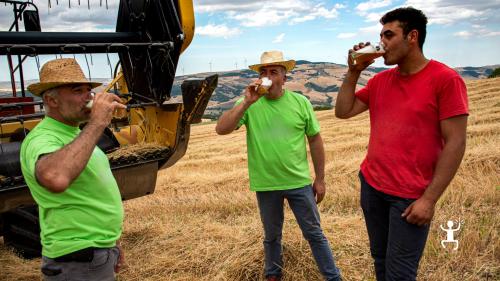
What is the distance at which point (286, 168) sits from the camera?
11.5 ft

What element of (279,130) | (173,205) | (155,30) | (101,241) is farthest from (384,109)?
(173,205)

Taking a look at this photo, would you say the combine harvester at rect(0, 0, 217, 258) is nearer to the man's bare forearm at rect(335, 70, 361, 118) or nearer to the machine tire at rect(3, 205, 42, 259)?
the machine tire at rect(3, 205, 42, 259)

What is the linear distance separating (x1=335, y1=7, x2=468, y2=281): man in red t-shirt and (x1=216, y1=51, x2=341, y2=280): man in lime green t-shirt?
75 centimetres

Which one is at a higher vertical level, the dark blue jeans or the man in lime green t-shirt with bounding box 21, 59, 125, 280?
the man in lime green t-shirt with bounding box 21, 59, 125, 280

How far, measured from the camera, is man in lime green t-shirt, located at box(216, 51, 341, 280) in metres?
3.52

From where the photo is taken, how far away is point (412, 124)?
2605 millimetres

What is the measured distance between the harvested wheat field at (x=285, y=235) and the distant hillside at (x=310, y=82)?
269 ft

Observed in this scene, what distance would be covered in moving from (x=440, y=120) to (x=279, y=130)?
130 cm

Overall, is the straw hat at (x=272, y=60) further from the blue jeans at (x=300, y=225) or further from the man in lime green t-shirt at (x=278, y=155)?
the blue jeans at (x=300, y=225)

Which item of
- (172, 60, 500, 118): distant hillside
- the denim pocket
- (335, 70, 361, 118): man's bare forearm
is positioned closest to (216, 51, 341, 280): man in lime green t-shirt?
(335, 70, 361, 118): man's bare forearm

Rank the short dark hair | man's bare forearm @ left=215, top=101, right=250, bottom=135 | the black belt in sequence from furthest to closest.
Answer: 1. man's bare forearm @ left=215, top=101, right=250, bottom=135
2. the short dark hair
3. the black belt

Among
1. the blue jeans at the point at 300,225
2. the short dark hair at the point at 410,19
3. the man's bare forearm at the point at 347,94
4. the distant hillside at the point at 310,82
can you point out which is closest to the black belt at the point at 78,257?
the blue jeans at the point at 300,225

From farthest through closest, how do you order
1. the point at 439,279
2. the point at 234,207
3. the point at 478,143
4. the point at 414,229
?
the point at 478,143
the point at 234,207
the point at 439,279
the point at 414,229

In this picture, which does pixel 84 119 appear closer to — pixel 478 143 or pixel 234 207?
pixel 234 207
